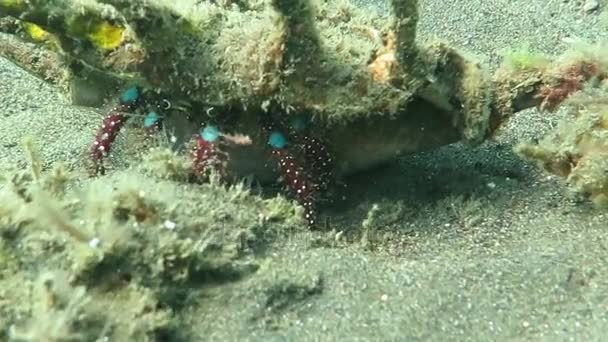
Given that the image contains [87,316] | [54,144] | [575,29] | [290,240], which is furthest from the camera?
[575,29]

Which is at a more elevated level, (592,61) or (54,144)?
(592,61)

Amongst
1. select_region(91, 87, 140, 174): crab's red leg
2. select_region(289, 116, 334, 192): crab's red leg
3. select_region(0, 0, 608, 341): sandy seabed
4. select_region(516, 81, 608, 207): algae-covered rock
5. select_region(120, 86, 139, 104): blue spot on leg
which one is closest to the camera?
select_region(0, 0, 608, 341): sandy seabed

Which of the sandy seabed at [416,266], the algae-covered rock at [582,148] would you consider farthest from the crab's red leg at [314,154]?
the algae-covered rock at [582,148]

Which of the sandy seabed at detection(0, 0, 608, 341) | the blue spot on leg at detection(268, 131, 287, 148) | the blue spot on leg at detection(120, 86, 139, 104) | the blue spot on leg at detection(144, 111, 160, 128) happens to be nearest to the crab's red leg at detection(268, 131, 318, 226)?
the blue spot on leg at detection(268, 131, 287, 148)

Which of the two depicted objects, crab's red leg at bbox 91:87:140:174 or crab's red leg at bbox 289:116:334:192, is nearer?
crab's red leg at bbox 289:116:334:192

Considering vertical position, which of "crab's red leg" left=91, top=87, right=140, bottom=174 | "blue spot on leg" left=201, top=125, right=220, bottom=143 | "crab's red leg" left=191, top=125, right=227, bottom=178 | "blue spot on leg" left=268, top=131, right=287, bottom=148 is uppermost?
"blue spot on leg" left=268, top=131, right=287, bottom=148

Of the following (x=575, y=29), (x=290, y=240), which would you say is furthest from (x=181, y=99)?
(x=575, y=29)

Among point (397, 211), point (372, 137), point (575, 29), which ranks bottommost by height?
point (397, 211)

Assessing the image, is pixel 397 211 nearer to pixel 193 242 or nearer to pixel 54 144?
pixel 193 242

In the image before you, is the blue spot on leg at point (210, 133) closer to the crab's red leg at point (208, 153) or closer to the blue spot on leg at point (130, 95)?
the crab's red leg at point (208, 153)

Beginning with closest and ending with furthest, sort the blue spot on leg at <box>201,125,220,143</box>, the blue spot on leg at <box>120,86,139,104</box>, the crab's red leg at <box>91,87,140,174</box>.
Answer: the blue spot on leg at <box>201,125,220,143</box>
the blue spot on leg at <box>120,86,139,104</box>
the crab's red leg at <box>91,87,140,174</box>

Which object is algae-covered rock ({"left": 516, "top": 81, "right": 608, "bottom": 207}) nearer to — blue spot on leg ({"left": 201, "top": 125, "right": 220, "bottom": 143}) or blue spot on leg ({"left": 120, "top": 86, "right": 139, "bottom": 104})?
blue spot on leg ({"left": 201, "top": 125, "right": 220, "bottom": 143})
